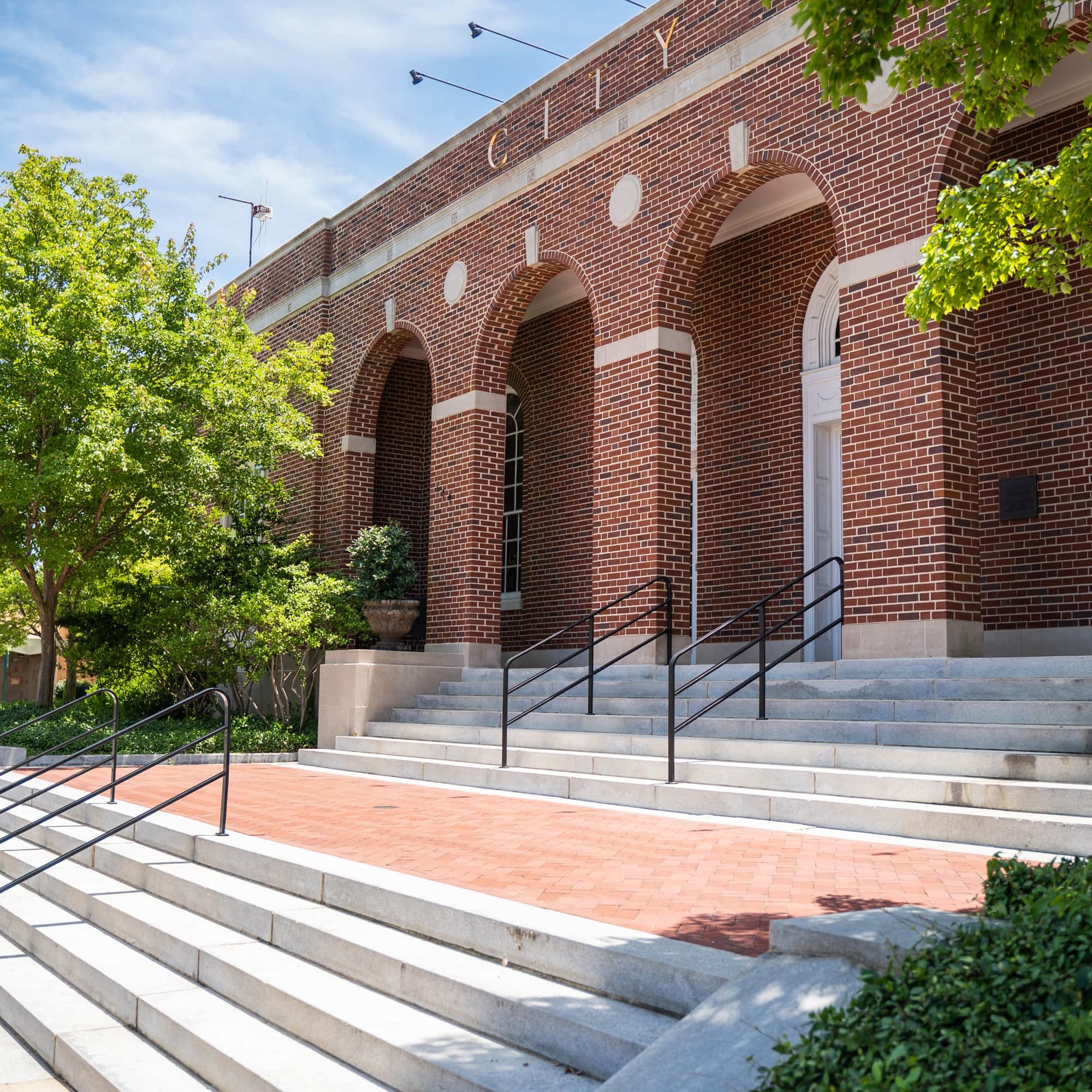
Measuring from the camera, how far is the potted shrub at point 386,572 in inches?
584

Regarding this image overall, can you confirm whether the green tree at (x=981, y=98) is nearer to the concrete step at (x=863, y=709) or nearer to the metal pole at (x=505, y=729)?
the concrete step at (x=863, y=709)

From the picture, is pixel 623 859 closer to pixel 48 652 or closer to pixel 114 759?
pixel 114 759

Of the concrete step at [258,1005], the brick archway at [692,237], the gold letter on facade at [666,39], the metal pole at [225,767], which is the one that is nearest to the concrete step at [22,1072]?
the concrete step at [258,1005]

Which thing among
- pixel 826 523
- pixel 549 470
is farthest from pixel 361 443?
pixel 826 523

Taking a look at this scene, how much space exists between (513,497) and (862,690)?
9416mm

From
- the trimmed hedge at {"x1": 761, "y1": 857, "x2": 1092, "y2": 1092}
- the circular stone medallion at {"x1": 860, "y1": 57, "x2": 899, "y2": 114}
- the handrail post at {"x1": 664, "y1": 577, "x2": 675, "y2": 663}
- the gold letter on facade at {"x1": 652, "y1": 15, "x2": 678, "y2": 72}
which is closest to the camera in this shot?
the trimmed hedge at {"x1": 761, "y1": 857, "x2": 1092, "y2": 1092}

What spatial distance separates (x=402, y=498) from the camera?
59.5 feet

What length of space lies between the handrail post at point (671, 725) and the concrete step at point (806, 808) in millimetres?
133

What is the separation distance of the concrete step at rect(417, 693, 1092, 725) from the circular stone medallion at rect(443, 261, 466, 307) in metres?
A: 6.19

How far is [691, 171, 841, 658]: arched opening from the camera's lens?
1269cm

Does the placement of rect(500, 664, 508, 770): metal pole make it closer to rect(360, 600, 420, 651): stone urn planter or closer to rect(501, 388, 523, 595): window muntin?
rect(360, 600, 420, 651): stone urn planter

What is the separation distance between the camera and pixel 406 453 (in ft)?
59.9

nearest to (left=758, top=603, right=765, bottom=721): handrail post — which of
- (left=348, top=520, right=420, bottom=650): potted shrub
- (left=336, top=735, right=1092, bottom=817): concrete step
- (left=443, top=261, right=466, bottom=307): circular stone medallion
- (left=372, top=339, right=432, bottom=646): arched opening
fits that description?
(left=336, top=735, right=1092, bottom=817): concrete step

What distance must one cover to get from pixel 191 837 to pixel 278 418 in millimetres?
9611
